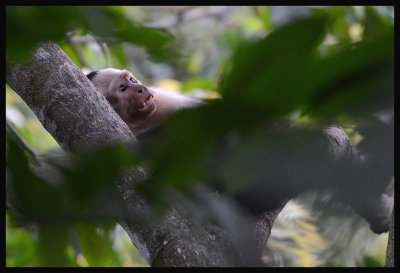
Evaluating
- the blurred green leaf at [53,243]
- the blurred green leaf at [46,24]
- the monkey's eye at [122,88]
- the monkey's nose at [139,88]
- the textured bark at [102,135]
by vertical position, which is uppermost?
the blurred green leaf at [46,24]

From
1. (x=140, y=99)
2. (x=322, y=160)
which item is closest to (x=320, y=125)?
(x=322, y=160)

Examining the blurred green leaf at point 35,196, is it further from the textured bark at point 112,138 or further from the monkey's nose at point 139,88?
the monkey's nose at point 139,88

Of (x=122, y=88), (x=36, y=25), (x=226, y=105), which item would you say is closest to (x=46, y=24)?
(x=36, y=25)

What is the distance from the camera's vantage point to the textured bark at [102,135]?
1.34 feet

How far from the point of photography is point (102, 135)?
66 cm

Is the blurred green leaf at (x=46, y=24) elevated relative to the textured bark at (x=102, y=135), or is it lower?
elevated

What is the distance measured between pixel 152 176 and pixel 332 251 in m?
0.91

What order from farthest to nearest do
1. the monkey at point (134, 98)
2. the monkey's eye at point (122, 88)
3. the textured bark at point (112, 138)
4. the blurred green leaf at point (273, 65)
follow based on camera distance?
the monkey's eye at point (122, 88)
the monkey at point (134, 98)
the textured bark at point (112, 138)
the blurred green leaf at point (273, 65)

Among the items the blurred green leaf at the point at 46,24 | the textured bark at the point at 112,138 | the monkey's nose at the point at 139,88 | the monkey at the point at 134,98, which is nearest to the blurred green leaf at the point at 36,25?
the blurred green leaf at the point at 46,24

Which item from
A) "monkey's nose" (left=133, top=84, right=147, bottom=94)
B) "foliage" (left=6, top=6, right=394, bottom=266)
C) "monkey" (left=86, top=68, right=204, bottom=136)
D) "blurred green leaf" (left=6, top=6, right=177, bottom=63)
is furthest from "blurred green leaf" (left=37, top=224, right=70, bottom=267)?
"monkey's nose" (left=133, top=84, right=147, bottom=94)

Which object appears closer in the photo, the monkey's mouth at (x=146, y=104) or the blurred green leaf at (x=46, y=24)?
the blurred green leaf at (x=46, y=24)

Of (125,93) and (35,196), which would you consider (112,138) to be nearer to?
(35,196)

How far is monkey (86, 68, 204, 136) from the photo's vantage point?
6.77 ft

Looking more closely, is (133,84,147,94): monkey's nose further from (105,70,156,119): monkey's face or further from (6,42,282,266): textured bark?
(6,42,282,266): textured bark
